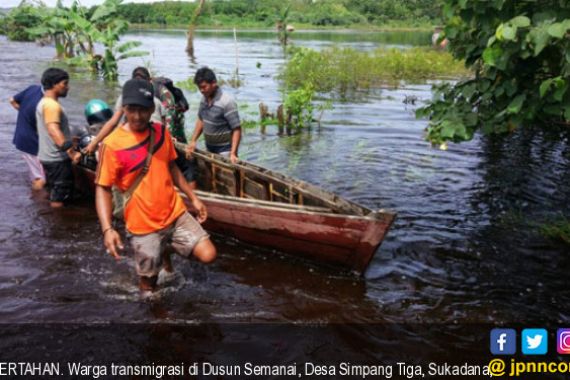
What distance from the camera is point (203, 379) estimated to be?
3812 mm

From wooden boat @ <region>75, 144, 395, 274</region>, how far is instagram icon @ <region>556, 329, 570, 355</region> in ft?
6.22

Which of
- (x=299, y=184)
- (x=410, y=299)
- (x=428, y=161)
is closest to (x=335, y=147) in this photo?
(x=428, y=161)

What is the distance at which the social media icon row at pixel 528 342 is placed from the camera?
416cm

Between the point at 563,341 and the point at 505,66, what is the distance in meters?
2.66

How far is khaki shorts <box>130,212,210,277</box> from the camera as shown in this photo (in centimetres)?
408

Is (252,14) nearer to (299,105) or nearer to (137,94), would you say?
Result: (299,105)

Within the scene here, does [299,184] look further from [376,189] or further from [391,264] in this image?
[376,189]

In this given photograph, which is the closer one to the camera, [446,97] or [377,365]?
[377,365]

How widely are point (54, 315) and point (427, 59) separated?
21.2 m

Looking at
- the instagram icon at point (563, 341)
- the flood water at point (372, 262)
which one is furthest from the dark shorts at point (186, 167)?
the instagram icon at point (563, 341)

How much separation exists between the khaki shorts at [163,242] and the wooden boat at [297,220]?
4.23ft

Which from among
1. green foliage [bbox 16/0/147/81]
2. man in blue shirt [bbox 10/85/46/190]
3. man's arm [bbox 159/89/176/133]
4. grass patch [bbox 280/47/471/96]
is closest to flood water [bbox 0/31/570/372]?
man in blue shirt [bbox 10/85/46/190]

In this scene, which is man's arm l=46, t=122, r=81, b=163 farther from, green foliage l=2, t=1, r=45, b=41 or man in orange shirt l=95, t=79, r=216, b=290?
green foliage l=2, t=1, r=45, b=41

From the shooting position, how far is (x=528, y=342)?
14.0 feet
